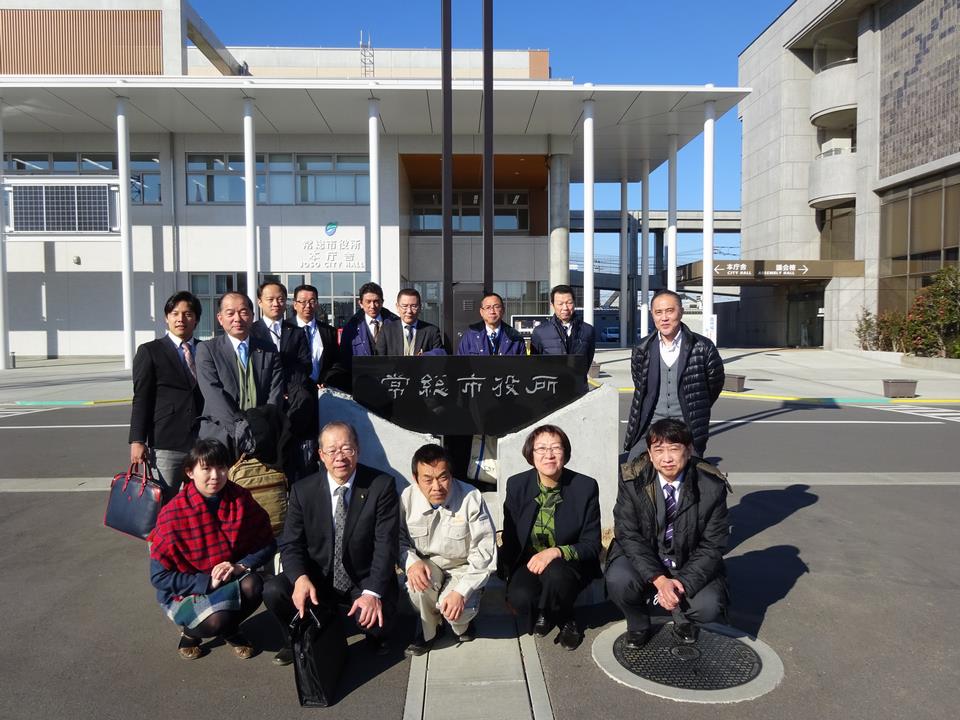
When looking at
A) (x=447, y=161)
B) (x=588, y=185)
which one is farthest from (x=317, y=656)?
(x=588, y=185)

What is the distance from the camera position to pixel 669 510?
352 cm

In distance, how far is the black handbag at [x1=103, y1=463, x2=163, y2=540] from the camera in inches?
150

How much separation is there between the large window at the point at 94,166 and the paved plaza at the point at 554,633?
715 inches

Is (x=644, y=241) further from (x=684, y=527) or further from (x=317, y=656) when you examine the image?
(x=317, y=656)

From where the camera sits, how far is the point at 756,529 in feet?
17.7

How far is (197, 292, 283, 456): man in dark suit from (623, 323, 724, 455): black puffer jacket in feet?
8.21

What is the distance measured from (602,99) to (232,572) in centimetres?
1958

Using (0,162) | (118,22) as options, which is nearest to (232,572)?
(0,162)

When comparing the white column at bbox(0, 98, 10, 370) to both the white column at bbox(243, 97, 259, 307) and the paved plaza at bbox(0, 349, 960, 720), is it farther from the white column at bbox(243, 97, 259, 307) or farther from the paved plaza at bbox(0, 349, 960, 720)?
the paved plaza at bbox(0, 349, 960, 720)

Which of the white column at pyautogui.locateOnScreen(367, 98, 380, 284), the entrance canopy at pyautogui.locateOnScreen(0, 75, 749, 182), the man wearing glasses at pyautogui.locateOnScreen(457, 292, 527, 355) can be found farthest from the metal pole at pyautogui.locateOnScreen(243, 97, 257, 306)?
the man wearing glasses at pyautogui.locateOnScreen(457, 292, 527, 355)

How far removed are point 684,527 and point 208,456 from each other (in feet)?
8.05

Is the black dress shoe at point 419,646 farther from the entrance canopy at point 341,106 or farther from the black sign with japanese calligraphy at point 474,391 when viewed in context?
the entrance canopy at point 341,106

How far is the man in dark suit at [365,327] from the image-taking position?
5.78 meters

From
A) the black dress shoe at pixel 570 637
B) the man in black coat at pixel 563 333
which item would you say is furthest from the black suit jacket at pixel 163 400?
the man in black coat at pixel 563 333
